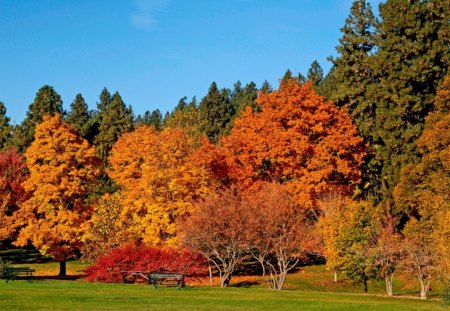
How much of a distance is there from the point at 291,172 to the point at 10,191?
2656 cm

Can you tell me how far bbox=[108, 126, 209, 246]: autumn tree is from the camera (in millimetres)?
50625

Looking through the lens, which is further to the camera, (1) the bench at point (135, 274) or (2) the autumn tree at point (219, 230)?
(2) the autumn tree at point (219, 230)

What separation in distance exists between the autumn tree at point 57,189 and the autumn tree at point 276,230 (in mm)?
16438

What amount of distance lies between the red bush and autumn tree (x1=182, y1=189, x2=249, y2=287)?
6.24 ft

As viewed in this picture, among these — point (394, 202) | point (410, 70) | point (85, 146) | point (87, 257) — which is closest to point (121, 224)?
point (87, 257)

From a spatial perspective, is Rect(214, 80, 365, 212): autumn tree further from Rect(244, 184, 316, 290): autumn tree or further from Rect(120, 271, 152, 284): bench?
Rect(120, 271, 152, 284): bench

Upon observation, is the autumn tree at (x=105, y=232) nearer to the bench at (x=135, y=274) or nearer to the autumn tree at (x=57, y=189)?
the autumn tree at (x=57, y=189)

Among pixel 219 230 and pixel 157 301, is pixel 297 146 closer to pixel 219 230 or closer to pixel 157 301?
pixel 219 230

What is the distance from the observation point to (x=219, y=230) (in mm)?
46281

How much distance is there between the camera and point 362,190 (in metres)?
61.6

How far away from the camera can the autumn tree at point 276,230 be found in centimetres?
4594

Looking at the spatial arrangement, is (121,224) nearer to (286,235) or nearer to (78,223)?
(78,223)

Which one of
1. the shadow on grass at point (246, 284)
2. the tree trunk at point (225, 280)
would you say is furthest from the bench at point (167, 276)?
the shadow on grass at point (246, 284)

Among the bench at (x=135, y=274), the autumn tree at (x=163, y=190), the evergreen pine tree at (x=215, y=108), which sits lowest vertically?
the bench at (x=135, y=274)
